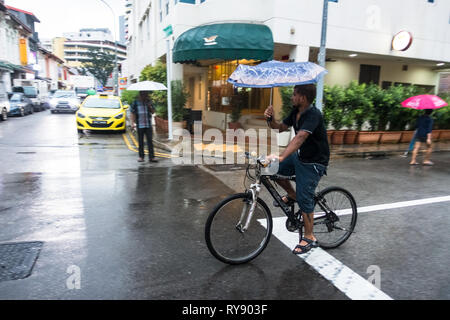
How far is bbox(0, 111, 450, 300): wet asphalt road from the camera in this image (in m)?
3.24

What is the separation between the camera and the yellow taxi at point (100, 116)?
14.2m

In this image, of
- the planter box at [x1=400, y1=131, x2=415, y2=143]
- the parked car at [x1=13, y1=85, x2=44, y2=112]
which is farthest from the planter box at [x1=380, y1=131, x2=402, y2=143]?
the parked car at [x1=13, y1=85, x2=44, y2=112]

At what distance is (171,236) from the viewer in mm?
4430

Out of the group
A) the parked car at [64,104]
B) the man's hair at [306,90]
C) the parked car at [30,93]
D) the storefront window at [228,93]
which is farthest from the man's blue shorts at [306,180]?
the parked car at [30,93]

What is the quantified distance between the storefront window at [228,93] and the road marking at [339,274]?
12448mm

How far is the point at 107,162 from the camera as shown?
9.03 m

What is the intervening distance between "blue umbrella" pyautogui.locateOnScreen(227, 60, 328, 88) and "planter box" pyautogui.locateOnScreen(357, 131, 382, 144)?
9.65 meters

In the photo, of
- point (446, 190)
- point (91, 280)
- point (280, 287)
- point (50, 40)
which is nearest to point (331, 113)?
point (446, 190)

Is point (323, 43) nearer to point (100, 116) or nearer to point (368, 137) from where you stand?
point (368, 137)

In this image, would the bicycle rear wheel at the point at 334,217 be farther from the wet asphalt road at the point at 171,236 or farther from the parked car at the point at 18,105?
the parked car at the point at 18,105

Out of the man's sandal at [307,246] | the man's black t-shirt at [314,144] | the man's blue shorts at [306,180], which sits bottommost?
the man's sandal at [307,246]

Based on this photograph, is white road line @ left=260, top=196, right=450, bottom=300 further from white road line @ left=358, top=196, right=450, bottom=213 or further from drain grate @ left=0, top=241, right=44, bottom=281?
drain grate @ left=0, top=241, right=44, bottom=281

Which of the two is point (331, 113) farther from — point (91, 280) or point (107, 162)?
→ point (91, 280)

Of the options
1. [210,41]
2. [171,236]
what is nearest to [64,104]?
[210,41]
